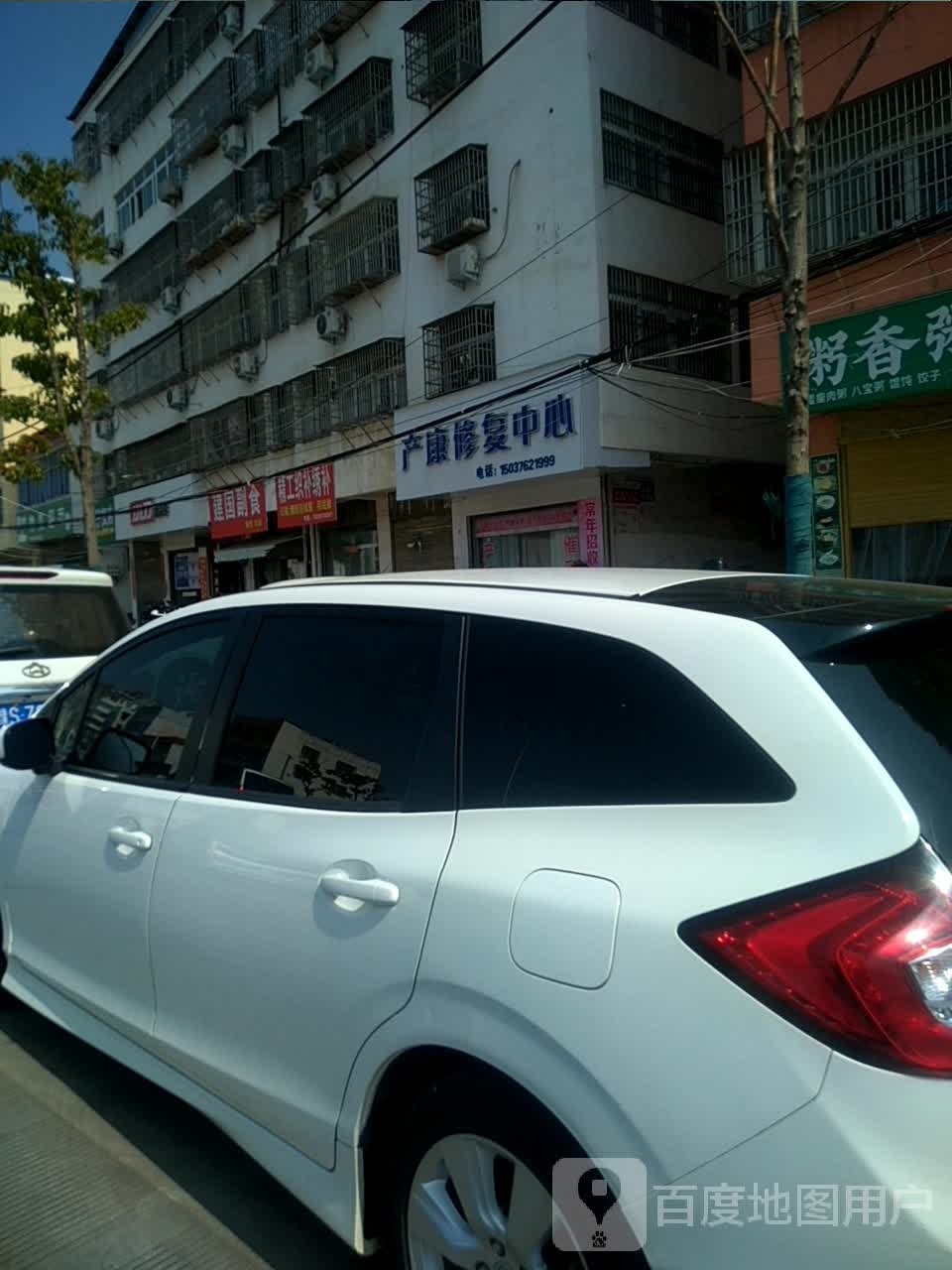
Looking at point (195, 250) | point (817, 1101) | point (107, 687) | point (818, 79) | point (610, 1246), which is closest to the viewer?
Answer: point (817, 1101)

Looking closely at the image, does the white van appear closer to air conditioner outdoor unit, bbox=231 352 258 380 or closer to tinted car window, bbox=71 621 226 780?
tinted car window, bbox=71 621 226 780

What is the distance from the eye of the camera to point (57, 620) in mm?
6078

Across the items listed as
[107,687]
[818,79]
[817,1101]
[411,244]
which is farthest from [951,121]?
[817,1101]

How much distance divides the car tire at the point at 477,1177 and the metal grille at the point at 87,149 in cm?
3277

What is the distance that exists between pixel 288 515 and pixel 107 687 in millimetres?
16572

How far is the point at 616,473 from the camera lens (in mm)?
14750

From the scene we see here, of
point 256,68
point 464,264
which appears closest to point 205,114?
point 256,68

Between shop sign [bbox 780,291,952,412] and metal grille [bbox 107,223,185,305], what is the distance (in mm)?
18939

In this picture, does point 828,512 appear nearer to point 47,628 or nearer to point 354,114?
point 47,628

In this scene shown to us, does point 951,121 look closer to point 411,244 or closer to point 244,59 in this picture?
point 411,244

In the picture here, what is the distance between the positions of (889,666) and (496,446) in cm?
1319

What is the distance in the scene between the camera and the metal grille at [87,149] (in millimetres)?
29203

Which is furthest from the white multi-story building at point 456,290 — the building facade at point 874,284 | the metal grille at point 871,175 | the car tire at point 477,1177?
the car tire at point 477,1177

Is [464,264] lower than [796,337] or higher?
higher
